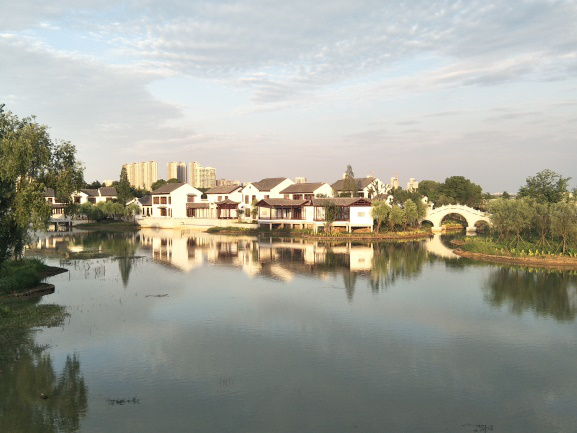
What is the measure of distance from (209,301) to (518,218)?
2942cm

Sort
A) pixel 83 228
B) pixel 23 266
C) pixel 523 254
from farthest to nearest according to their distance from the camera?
pixel 83 228
pixel 523 254
pixel 23 266

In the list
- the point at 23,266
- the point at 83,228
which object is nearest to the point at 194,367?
the point at 23,266

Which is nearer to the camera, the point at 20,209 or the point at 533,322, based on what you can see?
the point at 533,322

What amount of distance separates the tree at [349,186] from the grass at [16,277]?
176 feet

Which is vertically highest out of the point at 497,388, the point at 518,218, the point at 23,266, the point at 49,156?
the point at 49,156

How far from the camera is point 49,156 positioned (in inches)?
1017

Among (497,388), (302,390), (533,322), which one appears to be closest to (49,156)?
(302,390)

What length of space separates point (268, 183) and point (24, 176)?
188 ft

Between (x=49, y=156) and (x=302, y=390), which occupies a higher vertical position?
(x=49, y=156)

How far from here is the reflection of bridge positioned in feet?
215

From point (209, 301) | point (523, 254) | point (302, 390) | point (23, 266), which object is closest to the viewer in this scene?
point (302, 390)

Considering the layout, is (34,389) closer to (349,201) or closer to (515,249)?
(515,249)

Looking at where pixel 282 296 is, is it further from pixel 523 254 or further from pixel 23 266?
pixel 523 254

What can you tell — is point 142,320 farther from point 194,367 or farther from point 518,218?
point 518,218
